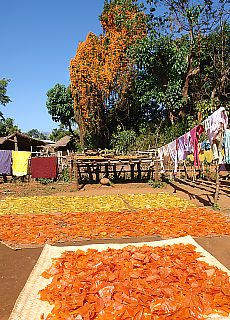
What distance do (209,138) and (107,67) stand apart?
14.3m

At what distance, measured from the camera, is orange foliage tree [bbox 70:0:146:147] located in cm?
2022

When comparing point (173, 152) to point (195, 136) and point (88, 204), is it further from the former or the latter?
point (88, 204)

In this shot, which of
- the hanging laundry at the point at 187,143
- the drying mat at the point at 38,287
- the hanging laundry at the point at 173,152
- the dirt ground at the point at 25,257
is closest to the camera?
the drying mat at the point at 38,287

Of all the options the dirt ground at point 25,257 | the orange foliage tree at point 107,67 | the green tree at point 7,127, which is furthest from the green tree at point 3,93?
the dirt ground at point 25,257

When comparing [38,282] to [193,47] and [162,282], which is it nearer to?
[162,282]

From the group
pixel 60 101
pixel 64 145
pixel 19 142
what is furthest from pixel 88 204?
pixel 64 145

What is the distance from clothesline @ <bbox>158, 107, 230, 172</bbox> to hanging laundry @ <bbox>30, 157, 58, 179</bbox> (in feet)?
17.7

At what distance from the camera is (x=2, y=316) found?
10.00 feet

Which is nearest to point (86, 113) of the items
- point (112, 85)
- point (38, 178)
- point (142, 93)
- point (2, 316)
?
point (112, 85)

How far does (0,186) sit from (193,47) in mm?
14431

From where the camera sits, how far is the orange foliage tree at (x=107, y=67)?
20219mm

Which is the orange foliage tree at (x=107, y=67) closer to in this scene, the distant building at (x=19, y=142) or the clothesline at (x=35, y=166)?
the distant building at (x=19, y=142)

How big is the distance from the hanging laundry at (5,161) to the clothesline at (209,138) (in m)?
7.47

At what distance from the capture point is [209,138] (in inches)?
299
